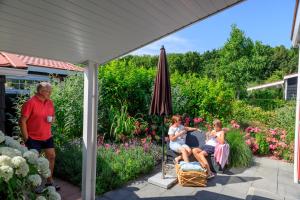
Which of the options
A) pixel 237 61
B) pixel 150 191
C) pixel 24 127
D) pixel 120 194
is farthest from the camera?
pixel 237 61

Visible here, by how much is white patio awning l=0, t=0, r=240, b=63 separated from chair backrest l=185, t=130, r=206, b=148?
11.0 feet

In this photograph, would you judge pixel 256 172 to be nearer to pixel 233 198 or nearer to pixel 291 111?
pixel 233 198

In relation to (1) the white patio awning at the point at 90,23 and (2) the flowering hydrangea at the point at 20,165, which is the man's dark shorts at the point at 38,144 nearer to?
(1) the white patio awning at the point at 90,23

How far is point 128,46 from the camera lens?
336 cm

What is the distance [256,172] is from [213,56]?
37922 mm

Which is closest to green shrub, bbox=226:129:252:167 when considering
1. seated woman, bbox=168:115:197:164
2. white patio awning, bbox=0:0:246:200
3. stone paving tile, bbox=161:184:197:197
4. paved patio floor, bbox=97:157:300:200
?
paved patio floor, bbox=97:157:300:200

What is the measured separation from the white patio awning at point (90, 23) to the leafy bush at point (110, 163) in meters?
2.34

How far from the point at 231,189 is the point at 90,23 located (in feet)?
12.6

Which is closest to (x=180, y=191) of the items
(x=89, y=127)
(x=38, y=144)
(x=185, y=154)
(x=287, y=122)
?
(x=185, y=154)

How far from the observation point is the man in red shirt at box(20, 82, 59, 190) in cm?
394

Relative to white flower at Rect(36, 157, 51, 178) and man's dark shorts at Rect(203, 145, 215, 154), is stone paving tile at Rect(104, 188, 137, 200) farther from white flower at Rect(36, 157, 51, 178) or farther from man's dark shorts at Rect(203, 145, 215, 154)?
white flower at Rect(36, 157, 51, 178)

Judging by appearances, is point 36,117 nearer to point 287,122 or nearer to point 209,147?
point 209,147

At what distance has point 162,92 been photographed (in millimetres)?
5121

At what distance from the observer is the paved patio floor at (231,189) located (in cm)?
441
